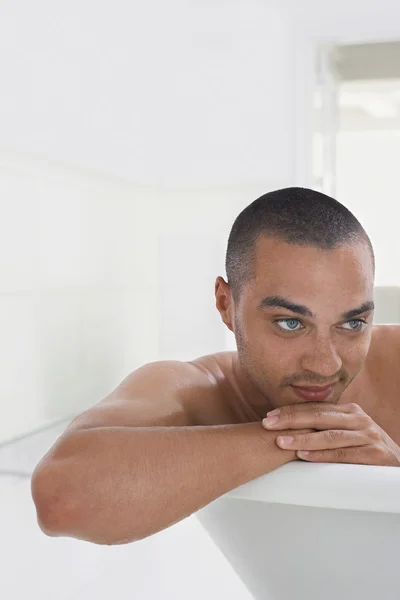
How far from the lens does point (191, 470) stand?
0.88 metres

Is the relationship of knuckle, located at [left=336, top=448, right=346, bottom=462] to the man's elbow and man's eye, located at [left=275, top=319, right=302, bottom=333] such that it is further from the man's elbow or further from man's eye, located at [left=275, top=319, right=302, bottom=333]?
the man's elbow

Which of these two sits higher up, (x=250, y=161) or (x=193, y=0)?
(x=193, y=0)

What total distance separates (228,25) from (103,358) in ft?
3.81

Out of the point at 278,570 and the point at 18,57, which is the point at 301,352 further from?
the point at 18,57

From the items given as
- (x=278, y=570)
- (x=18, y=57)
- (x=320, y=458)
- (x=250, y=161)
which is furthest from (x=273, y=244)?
(x=250, y=161)

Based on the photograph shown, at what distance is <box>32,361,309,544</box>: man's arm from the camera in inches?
33.3

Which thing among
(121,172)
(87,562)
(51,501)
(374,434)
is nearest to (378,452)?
(374,434)

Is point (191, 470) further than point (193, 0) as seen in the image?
No

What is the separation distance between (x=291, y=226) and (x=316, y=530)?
1.31 feet

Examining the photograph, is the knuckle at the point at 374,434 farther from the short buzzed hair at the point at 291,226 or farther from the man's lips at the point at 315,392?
the short buzzed hair at the point at 291,226

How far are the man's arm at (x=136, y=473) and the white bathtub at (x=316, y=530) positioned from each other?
5 cm

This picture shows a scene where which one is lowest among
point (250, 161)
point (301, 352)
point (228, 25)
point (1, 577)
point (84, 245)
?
point (1, 577)

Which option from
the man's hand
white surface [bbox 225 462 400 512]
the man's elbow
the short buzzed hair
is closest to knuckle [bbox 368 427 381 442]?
the man's hand

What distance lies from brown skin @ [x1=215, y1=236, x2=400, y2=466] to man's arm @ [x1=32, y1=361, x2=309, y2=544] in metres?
0.06
